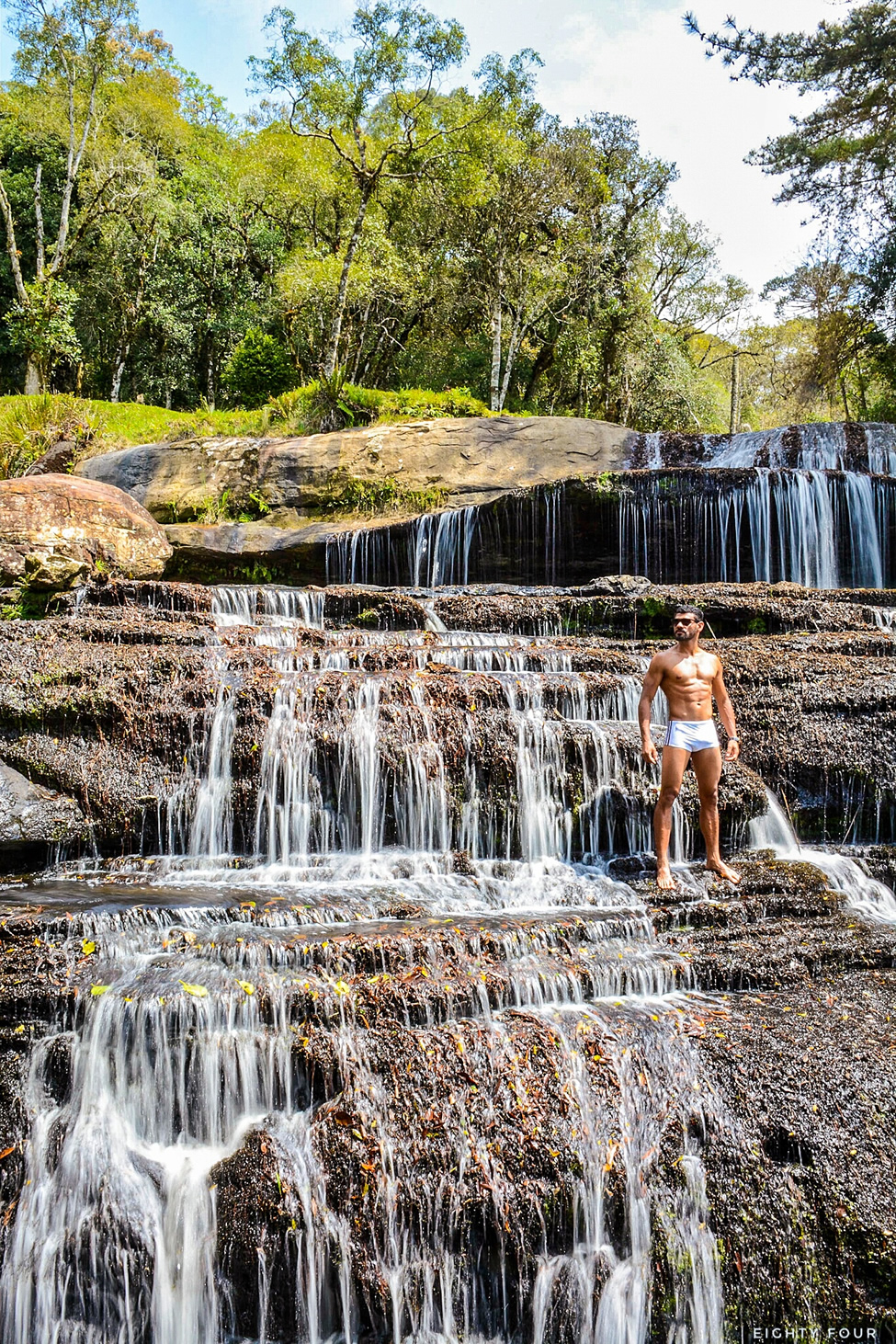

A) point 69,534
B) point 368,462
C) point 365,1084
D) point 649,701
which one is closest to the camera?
point 365,1084

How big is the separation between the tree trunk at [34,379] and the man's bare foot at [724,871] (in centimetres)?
2215

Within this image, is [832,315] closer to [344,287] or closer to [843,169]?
[843,169]

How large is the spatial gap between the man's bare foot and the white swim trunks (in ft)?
2.84

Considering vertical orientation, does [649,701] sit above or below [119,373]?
below

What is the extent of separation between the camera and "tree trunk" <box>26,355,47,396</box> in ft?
74.5

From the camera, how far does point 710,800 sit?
19.8 ft

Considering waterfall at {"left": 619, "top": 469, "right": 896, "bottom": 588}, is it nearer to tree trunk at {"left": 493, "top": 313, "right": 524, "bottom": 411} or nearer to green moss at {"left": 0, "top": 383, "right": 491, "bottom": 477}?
green moss at {"left": 0, "top": 383, "right": 491, "bottom": 477}

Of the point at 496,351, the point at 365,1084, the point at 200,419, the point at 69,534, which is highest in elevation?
the point at 496,351

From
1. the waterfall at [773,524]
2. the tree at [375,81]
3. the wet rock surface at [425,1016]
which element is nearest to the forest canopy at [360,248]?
the tree at [375,81]

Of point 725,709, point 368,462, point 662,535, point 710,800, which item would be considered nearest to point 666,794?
point 710,800

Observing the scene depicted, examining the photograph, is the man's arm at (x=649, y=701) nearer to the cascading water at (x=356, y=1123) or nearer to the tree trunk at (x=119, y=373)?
the cascading water at (x=356, y=1123)

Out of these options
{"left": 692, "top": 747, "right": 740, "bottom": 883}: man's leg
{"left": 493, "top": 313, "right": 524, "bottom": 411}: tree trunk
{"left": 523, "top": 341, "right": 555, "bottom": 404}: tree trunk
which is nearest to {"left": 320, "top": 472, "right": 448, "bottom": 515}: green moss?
{"left": 493, "top": 313, "right": 524, "bottom": 411}: tree trunk

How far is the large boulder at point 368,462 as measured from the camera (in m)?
14.8

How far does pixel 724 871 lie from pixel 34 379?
25.0 m
